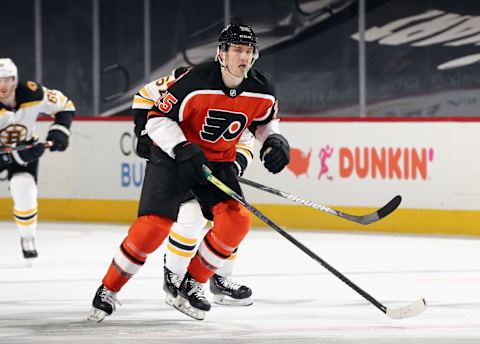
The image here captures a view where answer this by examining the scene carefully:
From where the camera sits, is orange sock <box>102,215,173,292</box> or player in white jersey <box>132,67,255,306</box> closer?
orange sock <box>102,215,173,292</box>

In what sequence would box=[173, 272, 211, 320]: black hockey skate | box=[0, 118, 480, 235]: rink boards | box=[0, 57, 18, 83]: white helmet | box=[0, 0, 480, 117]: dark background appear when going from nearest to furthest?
box=[173, 272, 211, 320]: black hockey skate < box=[0, 57, 18, 83]: white helmet < box=[0, 118, 480, 235]: rink boards < box=[0, 0, 480, 117]: dark background

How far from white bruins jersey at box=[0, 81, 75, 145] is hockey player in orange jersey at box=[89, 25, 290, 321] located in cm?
222

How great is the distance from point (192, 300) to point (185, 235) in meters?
0.38

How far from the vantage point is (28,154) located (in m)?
7.57

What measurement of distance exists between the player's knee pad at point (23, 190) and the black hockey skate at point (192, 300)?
94.5 inches

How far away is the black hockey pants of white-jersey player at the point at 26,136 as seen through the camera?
752 centimetres

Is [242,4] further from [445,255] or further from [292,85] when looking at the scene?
[445,255]

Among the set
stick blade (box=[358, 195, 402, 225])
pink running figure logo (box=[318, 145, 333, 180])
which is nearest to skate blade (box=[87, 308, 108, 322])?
stick blade (box=[358, 195, 402, 225])

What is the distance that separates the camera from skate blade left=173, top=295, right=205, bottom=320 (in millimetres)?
5336

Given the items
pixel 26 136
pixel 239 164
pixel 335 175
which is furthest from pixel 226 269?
pixel 335 175

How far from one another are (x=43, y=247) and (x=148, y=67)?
172 inches

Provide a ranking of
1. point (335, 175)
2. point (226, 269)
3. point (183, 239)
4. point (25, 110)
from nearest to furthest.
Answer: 1. point (183, 239)
2. point (226, 269)
3. point (25, 110)
4. point (335, 175)

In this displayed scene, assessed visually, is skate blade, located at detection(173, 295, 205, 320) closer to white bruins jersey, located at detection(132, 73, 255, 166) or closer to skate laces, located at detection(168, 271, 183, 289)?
skate laces, located at detection(168, 271, 183, 289)

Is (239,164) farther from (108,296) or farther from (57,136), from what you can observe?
(57,136)
